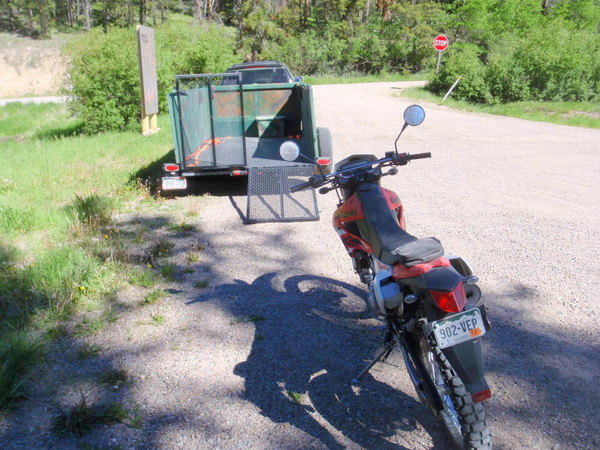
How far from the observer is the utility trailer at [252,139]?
704 cm

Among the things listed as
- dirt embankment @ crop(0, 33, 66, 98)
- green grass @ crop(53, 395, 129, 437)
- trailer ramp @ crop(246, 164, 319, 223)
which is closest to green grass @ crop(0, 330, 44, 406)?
green grass @ crop(53, 395, 129, 437)

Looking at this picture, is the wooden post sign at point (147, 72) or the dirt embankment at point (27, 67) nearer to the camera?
the wooden post sign at point (147, 72)

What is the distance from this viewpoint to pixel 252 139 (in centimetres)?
936

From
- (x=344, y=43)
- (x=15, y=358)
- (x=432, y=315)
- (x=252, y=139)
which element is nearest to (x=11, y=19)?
(x=344, y=43)

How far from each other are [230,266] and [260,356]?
1694 millimetres

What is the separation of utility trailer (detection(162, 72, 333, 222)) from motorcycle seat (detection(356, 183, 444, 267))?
2.80m

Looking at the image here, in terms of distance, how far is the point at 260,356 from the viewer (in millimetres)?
3637

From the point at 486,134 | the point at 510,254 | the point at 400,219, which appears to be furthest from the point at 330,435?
the point at 486,134

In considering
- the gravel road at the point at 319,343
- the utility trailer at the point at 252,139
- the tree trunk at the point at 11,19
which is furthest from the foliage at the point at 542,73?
the tree trunk at the point at 11,19

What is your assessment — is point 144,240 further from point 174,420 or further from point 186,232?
point 174,420

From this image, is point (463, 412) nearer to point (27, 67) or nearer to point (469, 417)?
point (469, 417)

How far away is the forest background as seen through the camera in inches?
516

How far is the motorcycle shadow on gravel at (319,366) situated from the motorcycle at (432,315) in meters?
0.22

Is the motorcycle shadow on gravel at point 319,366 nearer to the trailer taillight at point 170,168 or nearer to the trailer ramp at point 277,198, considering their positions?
the trailer ramp at point 277,198
